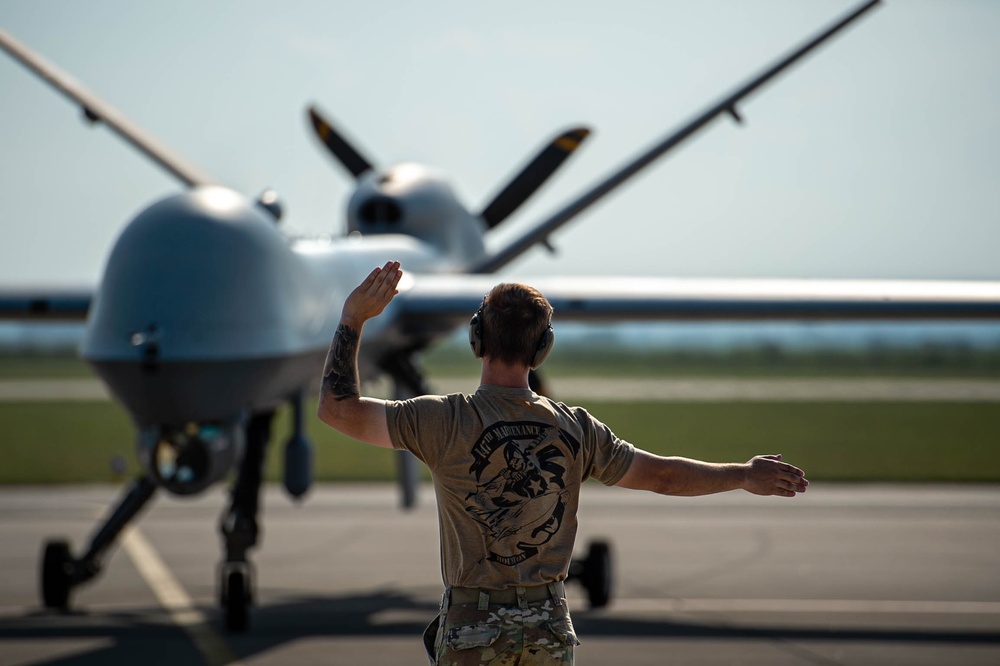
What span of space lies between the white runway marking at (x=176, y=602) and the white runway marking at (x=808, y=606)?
331cm

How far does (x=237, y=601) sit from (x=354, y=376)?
226 inches

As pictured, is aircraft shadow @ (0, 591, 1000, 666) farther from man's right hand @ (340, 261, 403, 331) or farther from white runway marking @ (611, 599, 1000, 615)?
man's right hand @ (340, 261, 403, 331)

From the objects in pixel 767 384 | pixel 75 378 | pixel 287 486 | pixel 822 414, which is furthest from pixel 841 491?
pixel 75 378

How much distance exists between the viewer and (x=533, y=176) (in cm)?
1411

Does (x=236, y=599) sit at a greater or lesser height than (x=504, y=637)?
lesser

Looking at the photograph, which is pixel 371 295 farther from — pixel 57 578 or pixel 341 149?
pixel 341 149

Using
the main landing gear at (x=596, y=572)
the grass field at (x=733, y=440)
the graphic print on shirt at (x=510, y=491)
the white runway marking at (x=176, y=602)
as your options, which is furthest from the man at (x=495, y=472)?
the grass field at (x=733, y=440)

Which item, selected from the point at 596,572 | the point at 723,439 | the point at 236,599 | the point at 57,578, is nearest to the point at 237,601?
the point at 236,599

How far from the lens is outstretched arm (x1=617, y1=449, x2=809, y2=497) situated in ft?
10.8

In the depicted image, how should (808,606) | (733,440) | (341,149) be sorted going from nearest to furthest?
(808,606), (341,149), (733,440)

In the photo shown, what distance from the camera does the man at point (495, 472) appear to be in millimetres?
3160

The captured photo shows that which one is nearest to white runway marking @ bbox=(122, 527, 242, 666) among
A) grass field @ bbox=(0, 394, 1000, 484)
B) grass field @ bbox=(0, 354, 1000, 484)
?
grass field @ bbox=(0, 354, 1000, 484)

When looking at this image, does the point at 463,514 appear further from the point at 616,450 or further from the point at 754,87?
the point at 754,87

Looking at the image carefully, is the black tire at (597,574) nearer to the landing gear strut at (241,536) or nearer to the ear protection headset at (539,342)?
the landing gear strut at (241,536)
